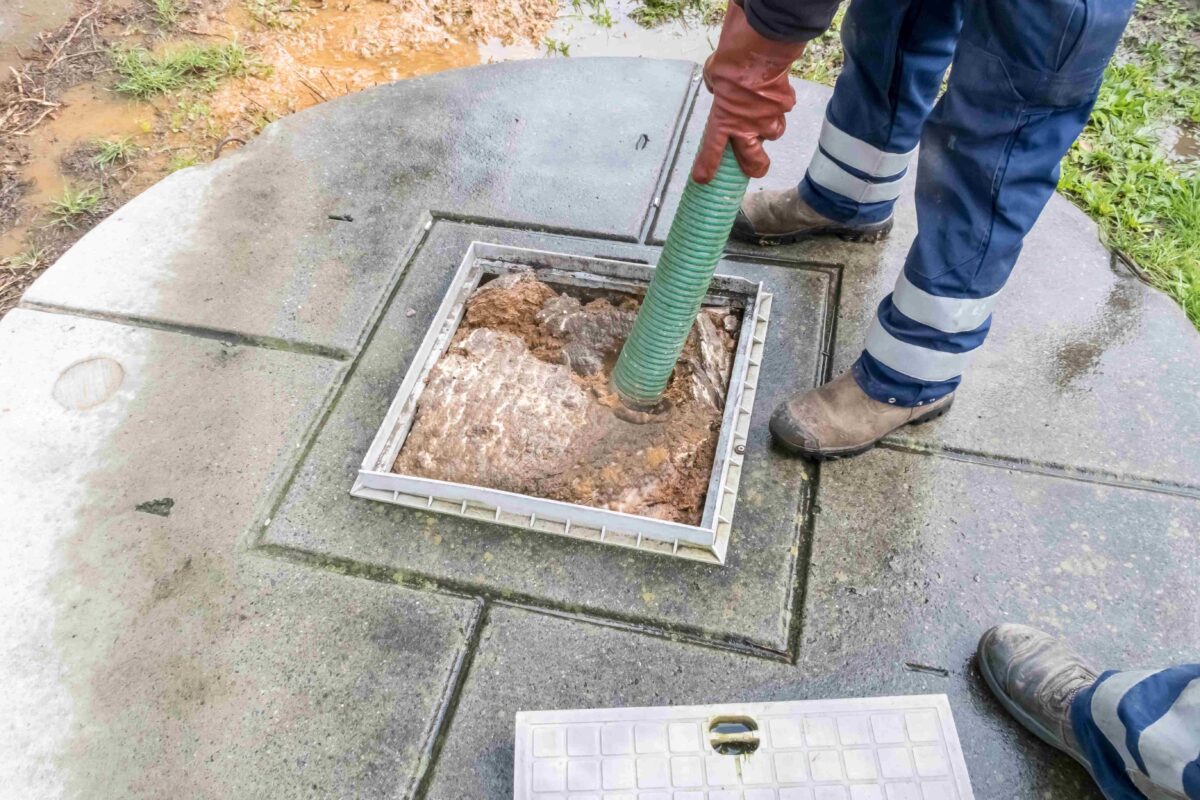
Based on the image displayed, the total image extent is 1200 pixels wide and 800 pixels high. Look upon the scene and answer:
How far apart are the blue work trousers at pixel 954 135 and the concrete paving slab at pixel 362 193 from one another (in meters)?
0.72

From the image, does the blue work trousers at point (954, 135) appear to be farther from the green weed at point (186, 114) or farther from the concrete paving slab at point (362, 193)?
the green weed at point (186, 114)

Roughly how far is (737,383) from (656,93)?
4.63ft

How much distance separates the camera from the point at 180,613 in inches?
63.1

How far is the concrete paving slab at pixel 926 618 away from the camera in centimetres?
146

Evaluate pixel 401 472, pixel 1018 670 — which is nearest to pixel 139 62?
pixel 401 472

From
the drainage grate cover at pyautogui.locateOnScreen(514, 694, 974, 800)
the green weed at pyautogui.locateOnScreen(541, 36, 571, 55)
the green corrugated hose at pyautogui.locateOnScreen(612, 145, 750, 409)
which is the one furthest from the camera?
the green weed at pyautogui.locateOnScreen(541, 36, 571, 55)

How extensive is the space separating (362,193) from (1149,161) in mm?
2781

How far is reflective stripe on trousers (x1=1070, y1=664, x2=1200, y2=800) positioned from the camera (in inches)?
45.5

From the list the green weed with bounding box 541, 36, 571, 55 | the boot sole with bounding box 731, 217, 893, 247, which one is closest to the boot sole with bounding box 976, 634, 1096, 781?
the boot sole with bounding box 731, 217, 893, 247

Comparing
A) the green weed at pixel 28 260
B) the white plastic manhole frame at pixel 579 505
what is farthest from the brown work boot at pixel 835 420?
the green weed at pixel 28 260

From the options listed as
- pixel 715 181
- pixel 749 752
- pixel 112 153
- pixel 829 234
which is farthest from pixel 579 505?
pixel 112 153

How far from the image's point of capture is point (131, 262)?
7.30 ft

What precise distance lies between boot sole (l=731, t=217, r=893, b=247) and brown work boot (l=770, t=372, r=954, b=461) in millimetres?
624

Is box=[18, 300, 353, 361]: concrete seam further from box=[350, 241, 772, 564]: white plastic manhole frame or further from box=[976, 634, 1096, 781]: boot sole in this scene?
box=[976, 634, 1096, 781]: boot sole
